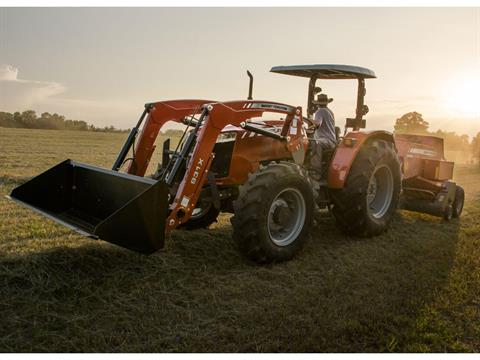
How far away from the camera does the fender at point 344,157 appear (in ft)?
21.3

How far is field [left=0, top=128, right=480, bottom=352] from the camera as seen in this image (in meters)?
3.64

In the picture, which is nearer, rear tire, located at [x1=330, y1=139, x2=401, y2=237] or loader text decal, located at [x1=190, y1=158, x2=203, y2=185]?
loader text decal, located at [x1=190, y1=158, x2=203, y2=185]

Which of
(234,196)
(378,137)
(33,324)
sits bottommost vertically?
(33,324)

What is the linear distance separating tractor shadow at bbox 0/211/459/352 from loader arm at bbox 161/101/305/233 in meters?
0.66

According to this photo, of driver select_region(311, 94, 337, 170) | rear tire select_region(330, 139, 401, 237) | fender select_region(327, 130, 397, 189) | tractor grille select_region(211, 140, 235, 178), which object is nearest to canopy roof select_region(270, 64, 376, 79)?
driver select_region(311, 94, 337, 170)

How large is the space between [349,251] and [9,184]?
6.90 meters

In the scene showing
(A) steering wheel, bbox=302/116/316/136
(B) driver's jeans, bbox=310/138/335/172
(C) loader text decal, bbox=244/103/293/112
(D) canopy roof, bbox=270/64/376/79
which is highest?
(D) canopy roof, bbox=270/64/376/79

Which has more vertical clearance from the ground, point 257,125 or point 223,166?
point 257,125

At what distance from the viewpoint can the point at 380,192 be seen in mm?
7426

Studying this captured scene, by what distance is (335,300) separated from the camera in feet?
14.6

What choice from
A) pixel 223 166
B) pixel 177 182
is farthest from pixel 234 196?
pixel 177 182

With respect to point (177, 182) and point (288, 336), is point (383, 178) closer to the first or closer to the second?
point (177, 182)

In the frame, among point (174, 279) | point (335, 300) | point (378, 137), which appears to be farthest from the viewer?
point (378, 137)

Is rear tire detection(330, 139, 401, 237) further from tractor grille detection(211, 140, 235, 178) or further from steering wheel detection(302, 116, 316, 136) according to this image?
tractor grille detection(211, 140, 235, 178)
